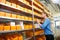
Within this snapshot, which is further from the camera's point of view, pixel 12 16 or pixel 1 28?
pixel 12 16

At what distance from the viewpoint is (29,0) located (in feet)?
16.1

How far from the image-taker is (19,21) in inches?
167

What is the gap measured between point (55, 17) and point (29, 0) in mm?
4643

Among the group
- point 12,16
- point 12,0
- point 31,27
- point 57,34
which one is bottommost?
point 57,34

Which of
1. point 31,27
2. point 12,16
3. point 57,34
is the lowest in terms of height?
point 57,34

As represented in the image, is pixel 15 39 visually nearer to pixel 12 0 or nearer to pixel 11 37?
pixel 11 37

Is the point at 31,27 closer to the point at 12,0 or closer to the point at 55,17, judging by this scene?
the point at 12,0

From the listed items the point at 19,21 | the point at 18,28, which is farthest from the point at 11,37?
the point at 19,21

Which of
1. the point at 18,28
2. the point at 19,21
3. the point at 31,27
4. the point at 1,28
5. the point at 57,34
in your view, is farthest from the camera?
the point at 57,34

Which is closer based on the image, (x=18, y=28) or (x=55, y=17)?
(x=18, y=28)

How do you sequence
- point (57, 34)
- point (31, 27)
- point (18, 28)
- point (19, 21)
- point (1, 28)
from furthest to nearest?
point (57, 34), point (31, 27), point (19, 21), point (18, 28), point (1, 28)

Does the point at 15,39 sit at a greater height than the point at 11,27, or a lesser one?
lesser

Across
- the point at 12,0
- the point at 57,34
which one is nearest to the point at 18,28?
the point at 12,0

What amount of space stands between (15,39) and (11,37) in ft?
0.55
